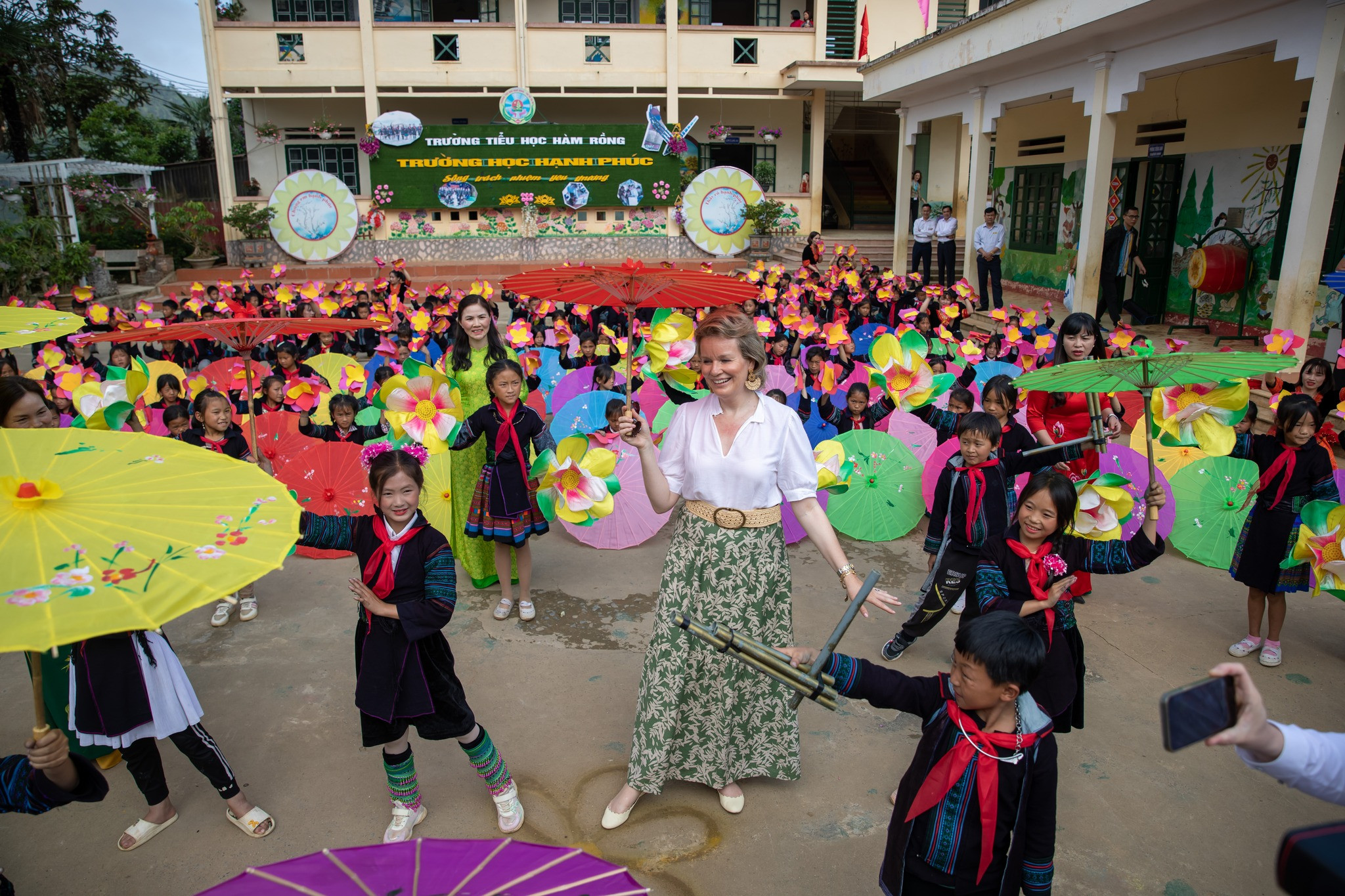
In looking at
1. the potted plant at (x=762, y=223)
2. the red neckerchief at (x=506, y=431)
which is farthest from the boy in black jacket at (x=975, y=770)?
the potted plant at (x=762, y=223)

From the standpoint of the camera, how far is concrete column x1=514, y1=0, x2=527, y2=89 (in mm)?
17844

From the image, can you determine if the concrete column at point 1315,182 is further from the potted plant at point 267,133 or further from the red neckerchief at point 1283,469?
the potted plant at point 267,133

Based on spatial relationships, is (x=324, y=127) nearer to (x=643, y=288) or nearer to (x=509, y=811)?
(x=643, y=288)

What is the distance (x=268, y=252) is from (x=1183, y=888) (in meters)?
18.5

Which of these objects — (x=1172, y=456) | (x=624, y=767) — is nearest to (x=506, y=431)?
(x=624, y=767)

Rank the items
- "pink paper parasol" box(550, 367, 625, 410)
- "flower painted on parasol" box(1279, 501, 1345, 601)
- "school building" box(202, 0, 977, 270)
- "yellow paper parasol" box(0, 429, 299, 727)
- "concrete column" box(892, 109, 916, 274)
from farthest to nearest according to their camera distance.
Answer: "school building" box(202, 0, 977, 270), "concrete column" box(892, 109, 916, 274), "pink paper parasol" box(550, 367, 625, 410), "flower painted on parasol" box(1279, 501, 1345, 601), "yellow paper parasol" box(0, 429, 299, 727)

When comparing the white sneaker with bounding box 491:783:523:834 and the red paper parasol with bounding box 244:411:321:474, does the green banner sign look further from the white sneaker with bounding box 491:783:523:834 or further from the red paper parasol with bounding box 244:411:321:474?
the white sneaker with bounding box 491:783:523:834

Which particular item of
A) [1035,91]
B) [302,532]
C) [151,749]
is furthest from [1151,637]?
[1035,91]

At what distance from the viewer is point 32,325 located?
8.79 feet

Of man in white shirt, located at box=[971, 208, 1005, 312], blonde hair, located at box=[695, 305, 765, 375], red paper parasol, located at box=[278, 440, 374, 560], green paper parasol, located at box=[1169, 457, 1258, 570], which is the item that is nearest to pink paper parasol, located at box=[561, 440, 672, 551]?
red paper parasol, located at box=[278, 440, 374, 560]

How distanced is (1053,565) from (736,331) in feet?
3.80

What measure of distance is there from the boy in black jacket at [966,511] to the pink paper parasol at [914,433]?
4.85 feet

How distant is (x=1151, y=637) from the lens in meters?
3.98

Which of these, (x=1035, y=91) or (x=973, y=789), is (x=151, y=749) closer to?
(x=973, y=789)
